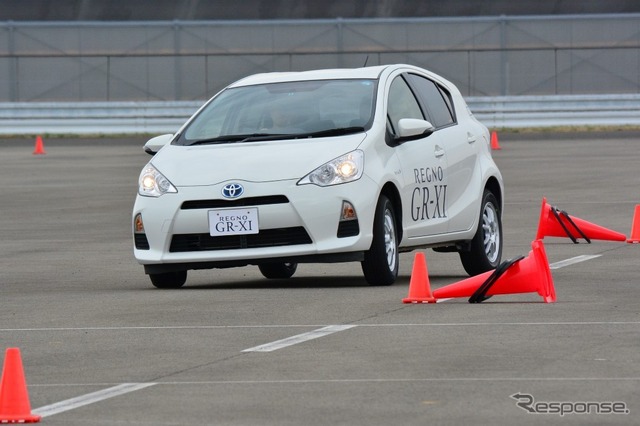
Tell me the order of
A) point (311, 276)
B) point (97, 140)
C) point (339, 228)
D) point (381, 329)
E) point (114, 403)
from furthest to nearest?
point (97, 140), point (311, 276), point (339, 228), point (381, 329), point (114, 403)

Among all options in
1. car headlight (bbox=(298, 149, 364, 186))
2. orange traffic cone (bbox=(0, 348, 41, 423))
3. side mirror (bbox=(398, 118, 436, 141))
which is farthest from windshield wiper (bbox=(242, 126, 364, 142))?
orange traffic cone (bbox=(0, 348, 41, 423))

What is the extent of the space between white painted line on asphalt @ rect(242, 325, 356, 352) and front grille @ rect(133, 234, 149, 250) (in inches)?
111

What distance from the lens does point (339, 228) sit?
1173cm

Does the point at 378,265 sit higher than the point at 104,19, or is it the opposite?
the point at 104,19

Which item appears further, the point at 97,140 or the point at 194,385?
the point at 97,140

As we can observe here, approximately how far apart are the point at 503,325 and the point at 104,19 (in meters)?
42.1

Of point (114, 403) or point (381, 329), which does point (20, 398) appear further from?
point (381, 329)

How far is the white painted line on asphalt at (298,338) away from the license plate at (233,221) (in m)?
2.18

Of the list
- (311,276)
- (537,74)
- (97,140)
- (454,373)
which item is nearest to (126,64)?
(97,140)

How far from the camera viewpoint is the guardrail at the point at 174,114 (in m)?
44.0

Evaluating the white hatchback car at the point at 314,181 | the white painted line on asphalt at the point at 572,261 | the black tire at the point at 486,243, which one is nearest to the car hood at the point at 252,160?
the white hatchback car at the point at 314,181

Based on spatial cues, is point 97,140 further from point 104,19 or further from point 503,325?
point 503,325

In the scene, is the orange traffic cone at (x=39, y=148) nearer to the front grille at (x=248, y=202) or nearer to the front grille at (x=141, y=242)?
the front grille at (x=141, y=242)

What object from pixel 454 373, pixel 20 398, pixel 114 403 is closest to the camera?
pixel 20 398
